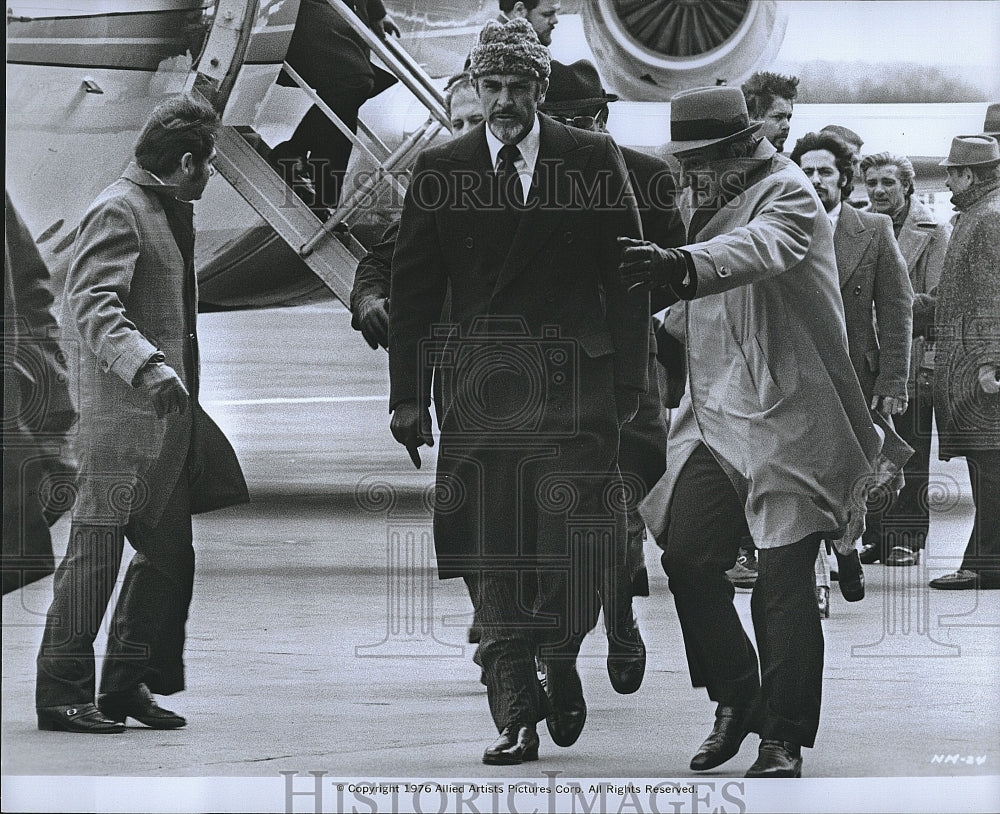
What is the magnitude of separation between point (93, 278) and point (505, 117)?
1.38 metres

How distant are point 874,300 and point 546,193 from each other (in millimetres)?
1103

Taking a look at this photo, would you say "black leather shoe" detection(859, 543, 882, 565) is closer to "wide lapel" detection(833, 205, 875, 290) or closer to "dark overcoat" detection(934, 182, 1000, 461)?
"dark overcoat" detection(934, 182, 1000, 461)

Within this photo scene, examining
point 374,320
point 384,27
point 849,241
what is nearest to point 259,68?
point 384,27

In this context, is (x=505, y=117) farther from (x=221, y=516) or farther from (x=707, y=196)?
(x=221, y=516)

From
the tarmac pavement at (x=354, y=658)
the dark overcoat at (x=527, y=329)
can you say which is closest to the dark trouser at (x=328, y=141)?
the dark overcoat at (x=527, y=329)

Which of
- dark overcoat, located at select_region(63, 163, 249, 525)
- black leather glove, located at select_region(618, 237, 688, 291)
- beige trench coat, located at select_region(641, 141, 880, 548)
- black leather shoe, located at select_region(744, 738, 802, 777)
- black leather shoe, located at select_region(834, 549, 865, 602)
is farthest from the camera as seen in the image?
black leather shoe, located at select_region(834, 549, 865, 602)

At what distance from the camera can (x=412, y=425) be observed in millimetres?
4730

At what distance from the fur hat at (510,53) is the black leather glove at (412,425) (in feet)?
3.44

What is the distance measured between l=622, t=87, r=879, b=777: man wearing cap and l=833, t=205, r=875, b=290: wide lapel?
0.36 feet

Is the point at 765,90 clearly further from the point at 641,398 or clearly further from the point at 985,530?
the point at 985,530

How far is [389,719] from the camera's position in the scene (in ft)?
15.5

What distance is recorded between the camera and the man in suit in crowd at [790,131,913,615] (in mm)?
4727

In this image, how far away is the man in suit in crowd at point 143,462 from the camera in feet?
15.5

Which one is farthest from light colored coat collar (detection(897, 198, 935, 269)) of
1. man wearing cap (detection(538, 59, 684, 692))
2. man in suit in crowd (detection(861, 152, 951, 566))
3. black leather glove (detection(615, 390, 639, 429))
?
black leather glove (detection(615, 390, 639, 429))
